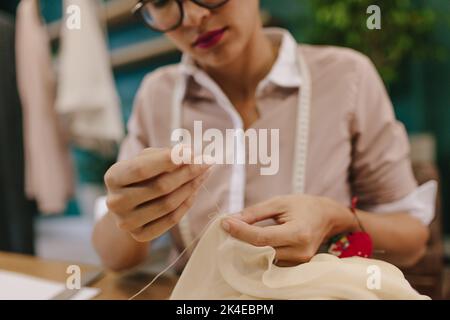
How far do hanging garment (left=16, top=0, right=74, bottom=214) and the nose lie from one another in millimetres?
555

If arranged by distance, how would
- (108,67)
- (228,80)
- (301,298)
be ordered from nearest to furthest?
1. (301,298)
2. (228,80)
3. (108,67)

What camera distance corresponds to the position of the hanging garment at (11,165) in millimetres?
875

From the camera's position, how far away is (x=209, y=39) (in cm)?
46

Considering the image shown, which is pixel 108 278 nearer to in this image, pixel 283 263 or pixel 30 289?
pixel 30 289

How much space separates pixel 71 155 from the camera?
1.08 meters

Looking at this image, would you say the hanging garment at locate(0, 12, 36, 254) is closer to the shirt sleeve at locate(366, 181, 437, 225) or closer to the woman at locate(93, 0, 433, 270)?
the woman at locate(93, 0, 433, 270)

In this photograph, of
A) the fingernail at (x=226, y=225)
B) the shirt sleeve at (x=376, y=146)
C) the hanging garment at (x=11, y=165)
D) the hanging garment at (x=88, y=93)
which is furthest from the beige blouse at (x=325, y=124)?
the hanging garment at (x=11, y=165)

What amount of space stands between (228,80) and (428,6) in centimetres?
24

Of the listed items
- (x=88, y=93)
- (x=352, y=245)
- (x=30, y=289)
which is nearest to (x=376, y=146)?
(x=352, y=245)

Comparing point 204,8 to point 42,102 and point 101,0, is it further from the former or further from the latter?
point 42,102

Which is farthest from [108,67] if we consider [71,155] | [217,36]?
[71,155]

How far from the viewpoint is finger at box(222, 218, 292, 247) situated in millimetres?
316

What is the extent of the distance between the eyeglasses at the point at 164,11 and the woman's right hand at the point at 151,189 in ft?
0.58

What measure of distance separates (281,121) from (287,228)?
0.47 feet
